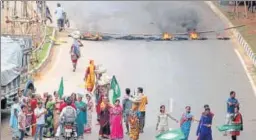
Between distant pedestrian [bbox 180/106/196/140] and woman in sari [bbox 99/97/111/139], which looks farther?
woman in sari [bbox 99/97/111/139]

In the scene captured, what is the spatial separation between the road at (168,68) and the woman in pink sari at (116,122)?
80 centimetres

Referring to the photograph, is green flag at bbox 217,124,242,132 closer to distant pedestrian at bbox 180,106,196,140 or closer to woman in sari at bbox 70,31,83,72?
distant pedestrian at bbox 180,106,196,140

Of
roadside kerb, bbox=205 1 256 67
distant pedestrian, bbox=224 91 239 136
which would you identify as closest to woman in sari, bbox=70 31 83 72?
roadside kerb, bbox=205 1 256 67

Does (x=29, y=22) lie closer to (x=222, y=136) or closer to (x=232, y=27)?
(x=232, y=27)

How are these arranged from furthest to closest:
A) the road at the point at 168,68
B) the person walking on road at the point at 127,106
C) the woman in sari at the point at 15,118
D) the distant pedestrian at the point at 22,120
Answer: the road at the point at 168,68
the person walking on road at the point at 127,106
the woman in sari at the point at 15,118
the distant pedestrian at the point at 22,120

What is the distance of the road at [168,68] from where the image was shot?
24.4m

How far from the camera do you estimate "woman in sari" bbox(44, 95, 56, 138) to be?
70.7 feet

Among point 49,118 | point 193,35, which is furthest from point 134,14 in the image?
point 49,118

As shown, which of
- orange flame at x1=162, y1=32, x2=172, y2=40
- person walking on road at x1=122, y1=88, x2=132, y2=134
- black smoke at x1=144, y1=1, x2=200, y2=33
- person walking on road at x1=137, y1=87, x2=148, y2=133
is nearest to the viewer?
person walking on road at x1=137, y1=87, x2=148, y2=133

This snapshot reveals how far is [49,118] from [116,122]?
1.80 meters

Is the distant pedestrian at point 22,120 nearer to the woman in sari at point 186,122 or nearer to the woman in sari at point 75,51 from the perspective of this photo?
the woman in sari at point 186,122

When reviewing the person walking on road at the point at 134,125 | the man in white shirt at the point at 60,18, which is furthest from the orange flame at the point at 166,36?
the person walking on road at the point at 134,125

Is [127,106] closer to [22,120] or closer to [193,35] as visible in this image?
[22,120]

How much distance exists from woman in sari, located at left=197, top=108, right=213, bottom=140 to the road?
1032 mm
